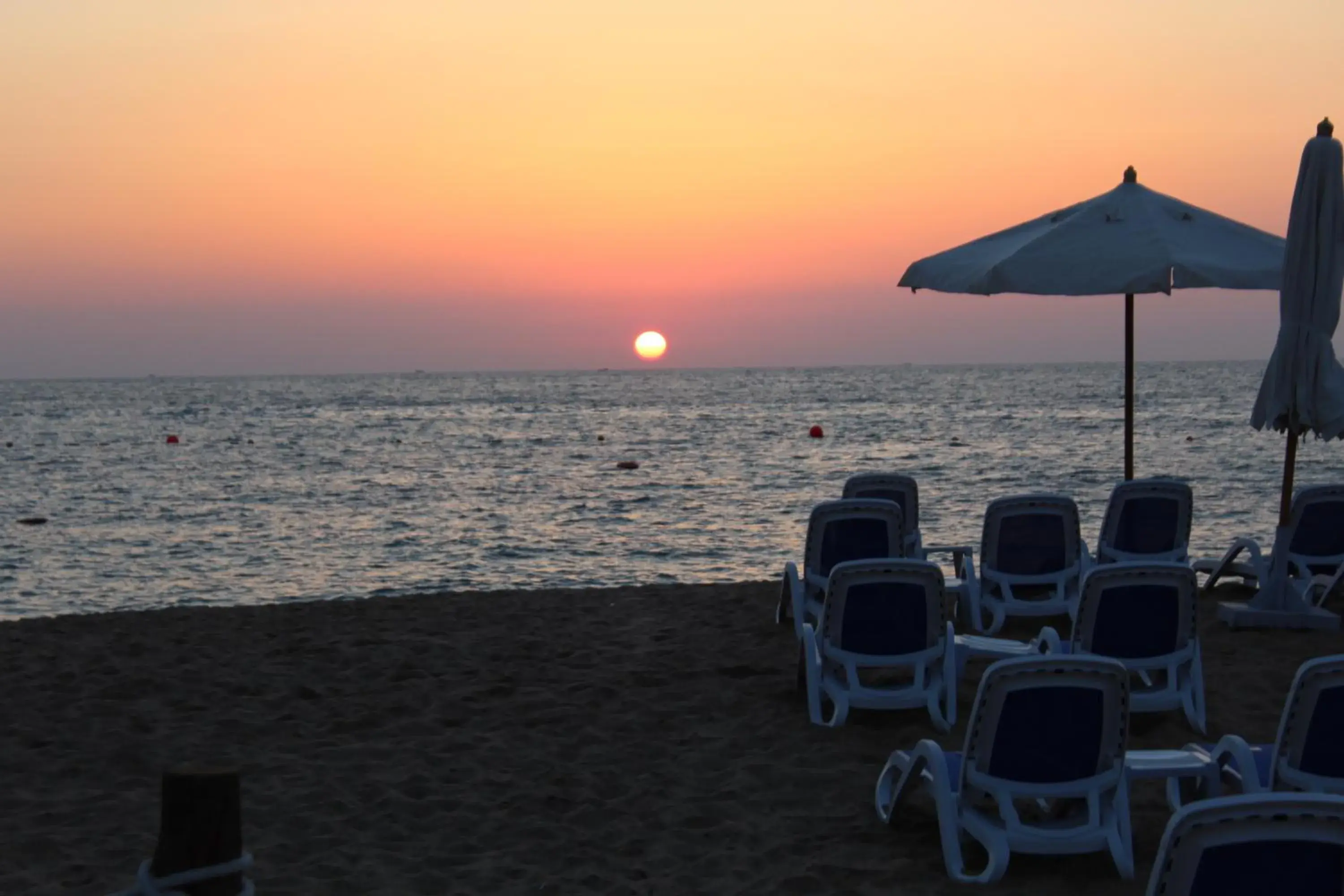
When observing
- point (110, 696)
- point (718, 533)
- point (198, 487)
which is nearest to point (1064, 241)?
point (110, 696)

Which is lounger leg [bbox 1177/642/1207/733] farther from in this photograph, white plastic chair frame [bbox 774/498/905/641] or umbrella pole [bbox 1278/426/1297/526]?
umbrella pole [bbox 1278/426/1297/526]

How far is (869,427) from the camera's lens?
7188 centimetres

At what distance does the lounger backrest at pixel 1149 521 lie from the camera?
28.2ft

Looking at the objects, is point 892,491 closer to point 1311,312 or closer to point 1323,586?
point 1311,312

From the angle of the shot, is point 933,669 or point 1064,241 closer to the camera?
point 933,669

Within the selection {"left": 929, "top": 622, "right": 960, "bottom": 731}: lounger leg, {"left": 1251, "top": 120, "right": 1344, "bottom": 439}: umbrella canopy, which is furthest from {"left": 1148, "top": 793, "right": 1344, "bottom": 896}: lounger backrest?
{"left": 1251, "top": 120, "right": 1344, "bottom": 439}: umbrella canopy

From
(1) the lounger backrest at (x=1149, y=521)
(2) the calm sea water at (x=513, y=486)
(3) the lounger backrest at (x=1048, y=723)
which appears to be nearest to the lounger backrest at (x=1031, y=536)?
(1) the lounger backrest at (x=1149, y=521)

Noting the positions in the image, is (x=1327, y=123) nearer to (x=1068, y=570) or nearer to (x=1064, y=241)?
(x=1064, y=241)

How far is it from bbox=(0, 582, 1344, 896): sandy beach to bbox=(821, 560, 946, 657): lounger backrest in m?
0.48

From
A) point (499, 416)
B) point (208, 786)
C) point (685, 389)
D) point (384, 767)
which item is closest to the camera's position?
point (208, 786)

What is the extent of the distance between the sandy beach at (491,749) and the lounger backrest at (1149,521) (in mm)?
739

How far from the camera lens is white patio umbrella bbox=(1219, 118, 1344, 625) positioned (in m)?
7.63

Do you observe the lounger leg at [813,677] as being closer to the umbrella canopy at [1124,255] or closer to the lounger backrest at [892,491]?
the umbrella canopy at [1124,255]

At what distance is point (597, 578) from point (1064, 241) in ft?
39.7
